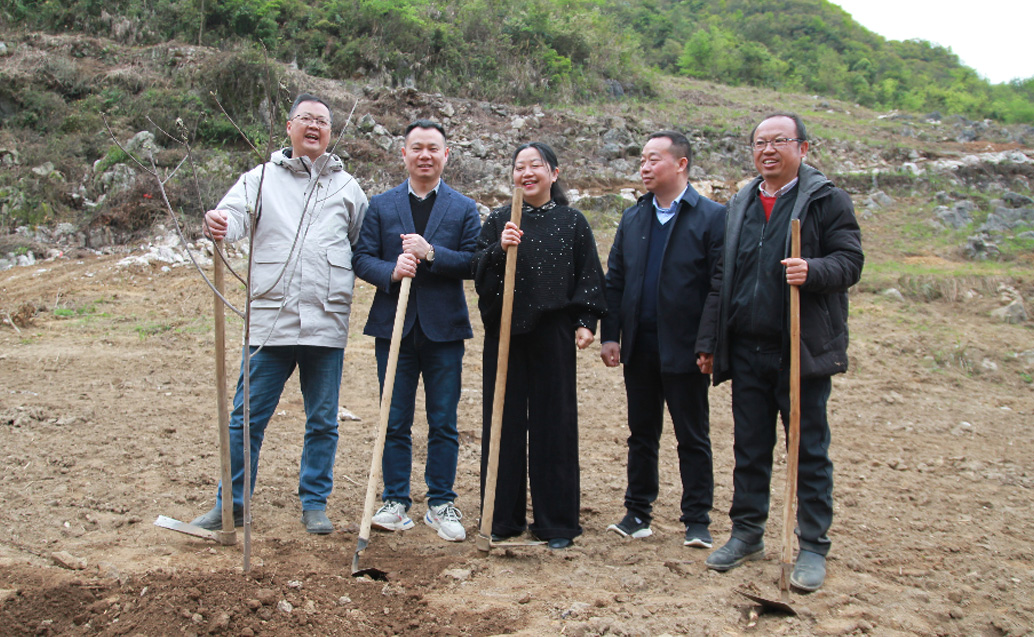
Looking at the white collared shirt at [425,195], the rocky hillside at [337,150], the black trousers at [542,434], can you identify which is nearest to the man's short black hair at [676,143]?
the black trousers at [542,434]

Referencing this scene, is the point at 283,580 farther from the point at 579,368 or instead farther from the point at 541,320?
the point at 579,368

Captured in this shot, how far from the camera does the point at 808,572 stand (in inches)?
116

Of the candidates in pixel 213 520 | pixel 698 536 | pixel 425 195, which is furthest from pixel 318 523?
pixel 698 536

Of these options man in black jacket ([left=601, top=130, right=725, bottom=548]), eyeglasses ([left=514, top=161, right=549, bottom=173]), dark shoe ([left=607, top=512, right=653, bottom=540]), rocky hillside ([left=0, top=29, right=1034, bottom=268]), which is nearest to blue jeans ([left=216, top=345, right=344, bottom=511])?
eyeglasses ([left=514, top=161, right=549, bottom=173])

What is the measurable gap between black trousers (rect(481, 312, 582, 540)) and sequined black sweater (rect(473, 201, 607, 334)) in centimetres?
9

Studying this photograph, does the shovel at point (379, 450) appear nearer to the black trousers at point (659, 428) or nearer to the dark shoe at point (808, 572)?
the black trousers at point (659, 428)

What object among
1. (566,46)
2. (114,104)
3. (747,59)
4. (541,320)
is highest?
(747,59)

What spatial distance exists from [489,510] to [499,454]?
269 mm

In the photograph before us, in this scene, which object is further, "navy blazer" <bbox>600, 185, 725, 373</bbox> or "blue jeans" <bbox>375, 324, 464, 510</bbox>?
"blue jeans" <bbox>375, 324, 464, 510</bbox>

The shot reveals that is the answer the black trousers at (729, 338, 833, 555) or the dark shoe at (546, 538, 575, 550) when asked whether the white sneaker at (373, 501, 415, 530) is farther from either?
the black trousers at (729, 338, 833, 555)

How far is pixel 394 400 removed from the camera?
139 inches

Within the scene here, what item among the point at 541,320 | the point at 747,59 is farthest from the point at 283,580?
the point at 747,59

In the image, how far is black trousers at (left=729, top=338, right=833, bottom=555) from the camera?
3.04 m

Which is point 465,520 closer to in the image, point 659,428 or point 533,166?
point 659,428
